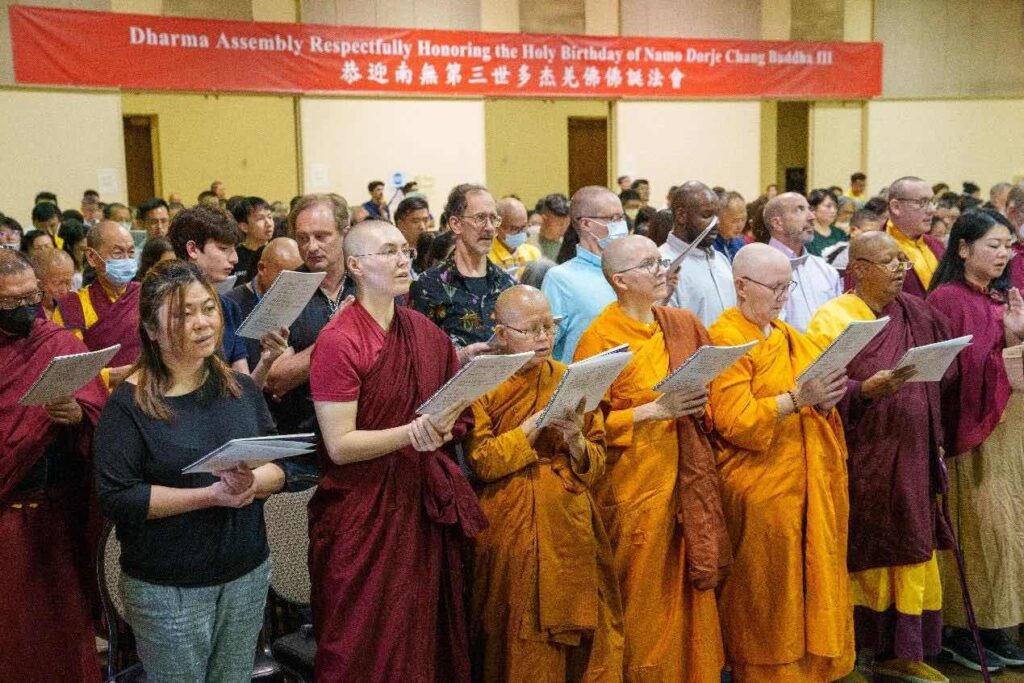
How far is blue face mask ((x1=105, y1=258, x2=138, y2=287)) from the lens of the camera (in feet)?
14.2

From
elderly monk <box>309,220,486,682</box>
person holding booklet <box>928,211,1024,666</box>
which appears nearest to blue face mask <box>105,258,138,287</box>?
elderly monk <box>309,220,486,682</box>

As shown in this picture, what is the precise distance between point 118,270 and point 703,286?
95.7 inches

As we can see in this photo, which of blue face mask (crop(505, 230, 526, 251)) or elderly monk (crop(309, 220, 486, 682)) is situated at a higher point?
blue face mask (crop(505, 230, 526, 251))

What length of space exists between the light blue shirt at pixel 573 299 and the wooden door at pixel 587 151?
411 inches

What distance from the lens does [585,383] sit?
309 cm

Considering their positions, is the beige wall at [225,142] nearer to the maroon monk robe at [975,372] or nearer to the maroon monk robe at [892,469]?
the maroon monk robe at [975,372]

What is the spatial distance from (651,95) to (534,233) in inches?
229

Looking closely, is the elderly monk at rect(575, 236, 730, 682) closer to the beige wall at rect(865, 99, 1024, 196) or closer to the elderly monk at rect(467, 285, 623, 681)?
the elderly monk at rect(467, 285, 623, 681)

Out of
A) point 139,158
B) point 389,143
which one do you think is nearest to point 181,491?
point 389,143

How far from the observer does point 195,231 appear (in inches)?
158

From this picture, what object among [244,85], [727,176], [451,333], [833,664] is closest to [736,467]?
[833,664]

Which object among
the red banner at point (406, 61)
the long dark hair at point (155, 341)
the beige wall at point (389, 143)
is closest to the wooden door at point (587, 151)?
the red banner at point (406, 61)

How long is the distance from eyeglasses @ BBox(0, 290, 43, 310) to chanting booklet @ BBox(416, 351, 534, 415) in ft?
4.20

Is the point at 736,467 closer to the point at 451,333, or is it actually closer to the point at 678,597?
the point at 678,597
